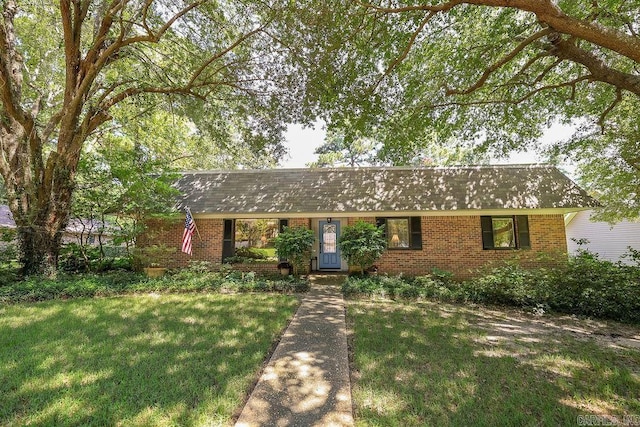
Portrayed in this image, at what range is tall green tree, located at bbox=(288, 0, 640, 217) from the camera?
6312mm

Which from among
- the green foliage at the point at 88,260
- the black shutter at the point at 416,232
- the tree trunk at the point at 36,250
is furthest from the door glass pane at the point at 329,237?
the tree trunk at the point at 36,250

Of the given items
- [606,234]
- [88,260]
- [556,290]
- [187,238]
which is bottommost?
[556,290]

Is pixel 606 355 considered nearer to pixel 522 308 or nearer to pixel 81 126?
pixel 522 308

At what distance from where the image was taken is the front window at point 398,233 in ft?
36.8

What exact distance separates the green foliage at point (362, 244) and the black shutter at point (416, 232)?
220 cm

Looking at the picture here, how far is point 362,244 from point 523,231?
6543mm

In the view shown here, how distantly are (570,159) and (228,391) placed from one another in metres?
14.5

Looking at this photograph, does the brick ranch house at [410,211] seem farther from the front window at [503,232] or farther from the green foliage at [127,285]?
Answer: the green foliage at [127,285]

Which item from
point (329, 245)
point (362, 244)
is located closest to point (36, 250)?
point (329, 245)

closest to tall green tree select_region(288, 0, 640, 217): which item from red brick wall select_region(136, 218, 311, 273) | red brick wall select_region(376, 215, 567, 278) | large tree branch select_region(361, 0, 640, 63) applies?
large tree branch select_region(361, 0, 640, 63)

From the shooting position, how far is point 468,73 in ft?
26.2

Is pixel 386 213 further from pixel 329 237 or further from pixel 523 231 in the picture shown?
pixel 523 231

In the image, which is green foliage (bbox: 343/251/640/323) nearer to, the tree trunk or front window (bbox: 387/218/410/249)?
front window (bbox: 387/218/410/249)

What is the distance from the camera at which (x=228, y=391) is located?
305 centimetres
